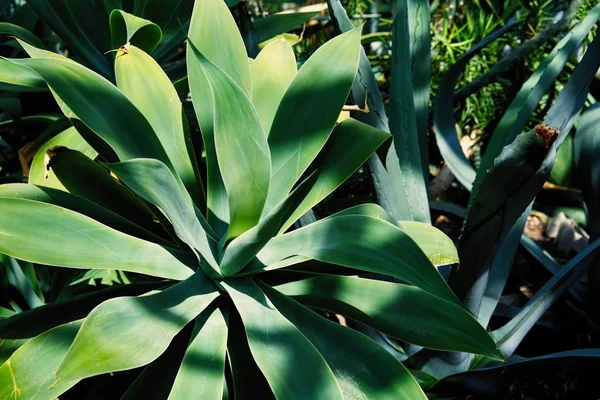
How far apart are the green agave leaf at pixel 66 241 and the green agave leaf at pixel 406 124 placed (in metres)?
0.64

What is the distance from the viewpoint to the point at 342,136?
121cm

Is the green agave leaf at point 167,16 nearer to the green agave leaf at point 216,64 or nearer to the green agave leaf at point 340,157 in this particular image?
the green agave leaf at point 216,64

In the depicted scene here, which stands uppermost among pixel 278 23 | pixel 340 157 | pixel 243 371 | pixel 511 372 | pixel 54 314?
pixel 278 23

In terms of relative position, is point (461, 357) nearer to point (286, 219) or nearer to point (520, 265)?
point (286, 219)

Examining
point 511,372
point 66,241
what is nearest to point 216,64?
point 66,241

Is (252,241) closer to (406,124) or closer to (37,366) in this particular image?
(37,366)

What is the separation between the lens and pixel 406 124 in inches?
58.0

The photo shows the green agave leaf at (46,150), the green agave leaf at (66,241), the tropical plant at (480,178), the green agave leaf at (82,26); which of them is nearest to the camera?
the green agave leaf at (66,241)

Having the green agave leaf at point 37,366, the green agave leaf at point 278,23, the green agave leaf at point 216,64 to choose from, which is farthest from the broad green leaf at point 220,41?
the green agave leaf at point 278,23

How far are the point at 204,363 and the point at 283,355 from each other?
0.41 feet

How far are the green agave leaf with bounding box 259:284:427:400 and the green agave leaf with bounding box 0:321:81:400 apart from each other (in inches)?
13.7

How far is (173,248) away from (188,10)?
2.83 ft

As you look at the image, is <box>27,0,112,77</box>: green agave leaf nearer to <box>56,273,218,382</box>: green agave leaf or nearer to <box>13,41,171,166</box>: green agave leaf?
<box>13,41,171,166</box>: green agave leaf

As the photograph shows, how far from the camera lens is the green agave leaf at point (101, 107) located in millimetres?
1063
